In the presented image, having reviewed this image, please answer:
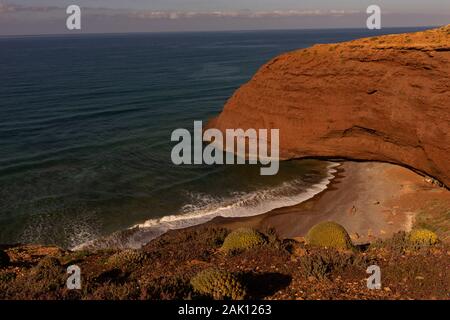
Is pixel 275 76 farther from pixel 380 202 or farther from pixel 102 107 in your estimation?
pixel 102 107

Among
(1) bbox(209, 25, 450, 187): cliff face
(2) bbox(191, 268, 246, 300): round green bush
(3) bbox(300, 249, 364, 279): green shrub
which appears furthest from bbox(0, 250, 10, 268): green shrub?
(1) bbox(209, 25, 450, 187): cliff face

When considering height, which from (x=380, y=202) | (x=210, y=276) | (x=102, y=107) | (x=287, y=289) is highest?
(x=102, y=107)

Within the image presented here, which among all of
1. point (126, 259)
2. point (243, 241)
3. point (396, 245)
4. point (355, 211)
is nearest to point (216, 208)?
point (355, 211)

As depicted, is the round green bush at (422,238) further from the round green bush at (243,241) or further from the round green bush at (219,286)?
the round green bush at (219,286)

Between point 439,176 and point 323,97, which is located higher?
point 323,97

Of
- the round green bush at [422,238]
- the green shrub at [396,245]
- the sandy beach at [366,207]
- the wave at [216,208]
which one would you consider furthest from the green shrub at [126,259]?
the sandy beach at [366,207]

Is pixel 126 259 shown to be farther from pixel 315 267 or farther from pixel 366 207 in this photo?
pixel 366 207
